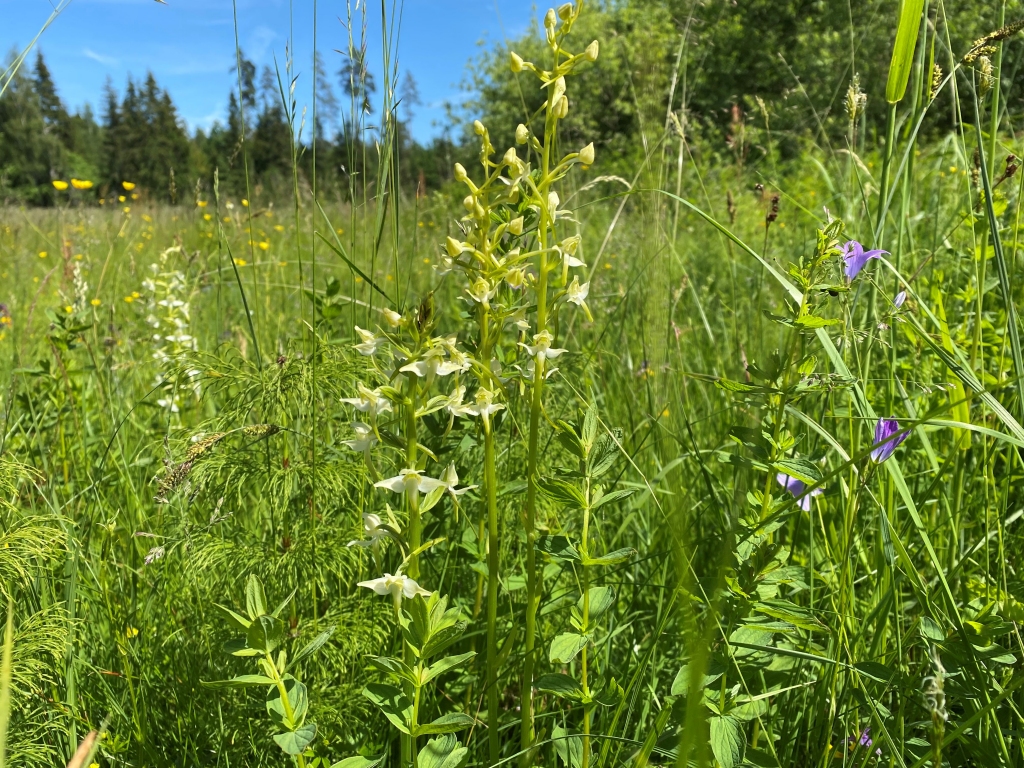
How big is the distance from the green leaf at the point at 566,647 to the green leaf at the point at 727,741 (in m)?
0.22

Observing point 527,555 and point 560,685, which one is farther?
point 527,555

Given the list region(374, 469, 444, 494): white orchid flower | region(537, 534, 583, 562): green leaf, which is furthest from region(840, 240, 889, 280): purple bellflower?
region(374, 469, 444, 494): white orchid flower

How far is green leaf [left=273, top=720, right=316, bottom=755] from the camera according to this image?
90cm

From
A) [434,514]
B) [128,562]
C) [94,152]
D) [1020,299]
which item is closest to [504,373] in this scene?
[434,514]

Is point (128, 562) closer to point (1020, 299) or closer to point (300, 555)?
point (300, 555)

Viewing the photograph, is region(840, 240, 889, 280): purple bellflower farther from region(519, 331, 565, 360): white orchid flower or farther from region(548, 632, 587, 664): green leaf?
region(548, 632, 587, 664): green leaf

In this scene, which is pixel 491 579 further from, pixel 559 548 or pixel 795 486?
pixel 795 486

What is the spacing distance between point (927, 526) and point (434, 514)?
3.70ft

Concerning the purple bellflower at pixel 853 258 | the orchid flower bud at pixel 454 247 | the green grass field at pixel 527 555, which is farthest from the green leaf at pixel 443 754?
the purple bellflower at pixel 853 258

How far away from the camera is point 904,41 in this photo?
1.05 meters

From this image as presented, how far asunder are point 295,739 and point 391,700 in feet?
0.46

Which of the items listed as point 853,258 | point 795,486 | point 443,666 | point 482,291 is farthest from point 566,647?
point 853,258

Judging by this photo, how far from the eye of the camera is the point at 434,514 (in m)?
1.54

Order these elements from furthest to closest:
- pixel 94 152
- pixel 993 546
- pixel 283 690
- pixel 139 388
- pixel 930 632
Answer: pixel 94 152, pixel 139 388, pixel 993 546, pixel 930 632, pixel 283 690
